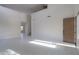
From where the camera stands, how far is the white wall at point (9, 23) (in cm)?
1136

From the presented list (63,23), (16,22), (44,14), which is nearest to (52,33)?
(63,23)

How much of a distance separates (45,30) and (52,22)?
1361mm

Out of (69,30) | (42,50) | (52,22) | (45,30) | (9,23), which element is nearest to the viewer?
(42,50)

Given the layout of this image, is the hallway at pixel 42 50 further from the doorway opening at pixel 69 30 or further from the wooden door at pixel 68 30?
the wooden door at pixel 68 30

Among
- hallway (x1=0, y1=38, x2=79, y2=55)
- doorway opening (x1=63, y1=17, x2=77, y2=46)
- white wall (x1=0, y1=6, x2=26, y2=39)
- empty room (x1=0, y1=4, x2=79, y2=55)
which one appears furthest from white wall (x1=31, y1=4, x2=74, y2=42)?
hallway (x1=0, y1=38, x2=79, y2=55)

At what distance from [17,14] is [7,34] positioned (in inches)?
102

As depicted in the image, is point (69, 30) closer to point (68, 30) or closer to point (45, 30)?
point (68, 30)

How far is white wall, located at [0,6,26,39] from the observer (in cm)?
1136

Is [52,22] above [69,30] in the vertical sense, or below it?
above

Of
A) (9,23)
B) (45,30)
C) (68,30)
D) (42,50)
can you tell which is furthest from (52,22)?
(9,23)

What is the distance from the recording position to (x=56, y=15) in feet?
30.0

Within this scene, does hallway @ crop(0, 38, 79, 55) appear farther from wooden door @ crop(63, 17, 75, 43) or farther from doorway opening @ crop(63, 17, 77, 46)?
wooden door @ crop(63, 17, 75, 43)

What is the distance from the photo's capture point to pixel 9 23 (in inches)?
473

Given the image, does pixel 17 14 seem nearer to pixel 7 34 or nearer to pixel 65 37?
pixel 7 34
